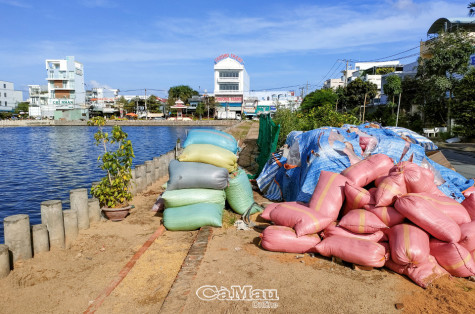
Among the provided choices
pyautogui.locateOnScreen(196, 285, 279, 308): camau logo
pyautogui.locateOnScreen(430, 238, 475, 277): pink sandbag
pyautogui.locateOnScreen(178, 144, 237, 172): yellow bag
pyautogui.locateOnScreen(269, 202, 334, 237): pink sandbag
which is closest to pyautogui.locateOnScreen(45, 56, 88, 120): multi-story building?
pyautogui.locateOnScreen(178, 144, 237, 172): yellow bag

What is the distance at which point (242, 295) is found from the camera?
3582 millimetres

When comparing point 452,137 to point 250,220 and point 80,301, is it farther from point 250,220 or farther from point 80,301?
point 80,301

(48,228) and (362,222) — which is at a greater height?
(362,222)

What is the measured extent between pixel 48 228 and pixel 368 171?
503cm

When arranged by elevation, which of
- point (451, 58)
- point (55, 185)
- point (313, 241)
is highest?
point (451, 58)

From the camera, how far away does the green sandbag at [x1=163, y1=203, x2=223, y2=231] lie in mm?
5500

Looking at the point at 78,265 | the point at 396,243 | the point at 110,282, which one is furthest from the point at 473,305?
the point at 78,265

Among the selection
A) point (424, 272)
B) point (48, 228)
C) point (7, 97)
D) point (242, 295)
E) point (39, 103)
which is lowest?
point (242, 295)

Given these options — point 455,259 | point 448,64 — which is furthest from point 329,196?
point 448,64

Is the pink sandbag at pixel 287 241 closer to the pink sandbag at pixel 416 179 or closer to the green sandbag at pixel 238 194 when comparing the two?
the pink sandbag at pixel 416 179

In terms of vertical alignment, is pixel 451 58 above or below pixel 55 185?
above

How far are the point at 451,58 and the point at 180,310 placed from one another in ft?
86.5

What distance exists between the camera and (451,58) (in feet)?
75.5

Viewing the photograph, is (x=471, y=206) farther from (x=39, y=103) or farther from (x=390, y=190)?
(x=39, y=103)
